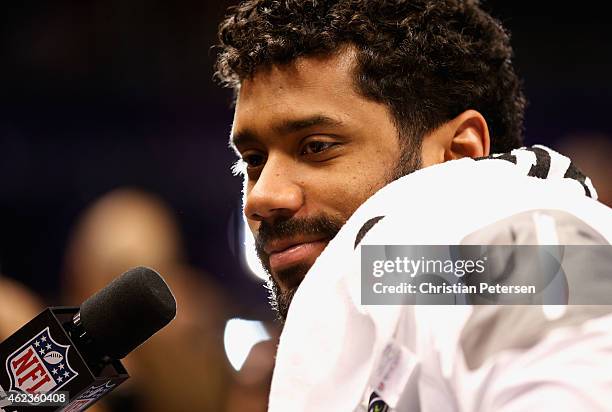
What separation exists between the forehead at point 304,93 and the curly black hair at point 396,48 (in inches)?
0.6

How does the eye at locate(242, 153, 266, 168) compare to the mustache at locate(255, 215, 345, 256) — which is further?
the eye at locate(242, 153, 266, 168)

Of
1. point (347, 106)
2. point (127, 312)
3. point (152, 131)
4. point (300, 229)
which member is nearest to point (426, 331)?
point (127, 312)

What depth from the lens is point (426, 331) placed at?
52 cm

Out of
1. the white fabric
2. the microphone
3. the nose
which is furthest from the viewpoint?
the nose

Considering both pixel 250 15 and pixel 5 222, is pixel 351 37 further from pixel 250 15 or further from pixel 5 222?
pixel 5 222

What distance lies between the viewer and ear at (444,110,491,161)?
1.28m

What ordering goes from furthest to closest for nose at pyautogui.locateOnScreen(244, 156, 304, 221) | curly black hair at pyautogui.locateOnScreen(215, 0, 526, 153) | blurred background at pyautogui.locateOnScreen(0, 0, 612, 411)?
1. blurred background at pyautogui.locateOnScreen(0, 0, 612, 411)
2. curly black hair at pyautogui.locateOnScreen(215, 0, 526, 153)
3. nose at pyautogui.locateOnScreen(244, 156, 304, 221)

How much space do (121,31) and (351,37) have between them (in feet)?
5.41

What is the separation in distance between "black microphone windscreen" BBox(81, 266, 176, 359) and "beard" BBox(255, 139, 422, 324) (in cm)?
36

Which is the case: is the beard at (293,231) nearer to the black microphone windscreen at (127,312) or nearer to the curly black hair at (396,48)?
the curly black hair at (396,48)

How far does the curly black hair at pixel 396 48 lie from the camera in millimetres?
1268

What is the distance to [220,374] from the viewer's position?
2090mm

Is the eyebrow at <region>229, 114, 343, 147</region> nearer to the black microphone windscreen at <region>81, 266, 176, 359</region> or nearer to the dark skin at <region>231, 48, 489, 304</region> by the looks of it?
the dark skin at <region>231, 48, 489, 304</region>

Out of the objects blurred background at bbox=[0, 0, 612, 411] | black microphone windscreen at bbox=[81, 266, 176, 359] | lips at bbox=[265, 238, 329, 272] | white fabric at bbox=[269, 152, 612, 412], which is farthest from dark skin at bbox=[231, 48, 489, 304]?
blurred background at bbox=[0, 0, 612, 411]
